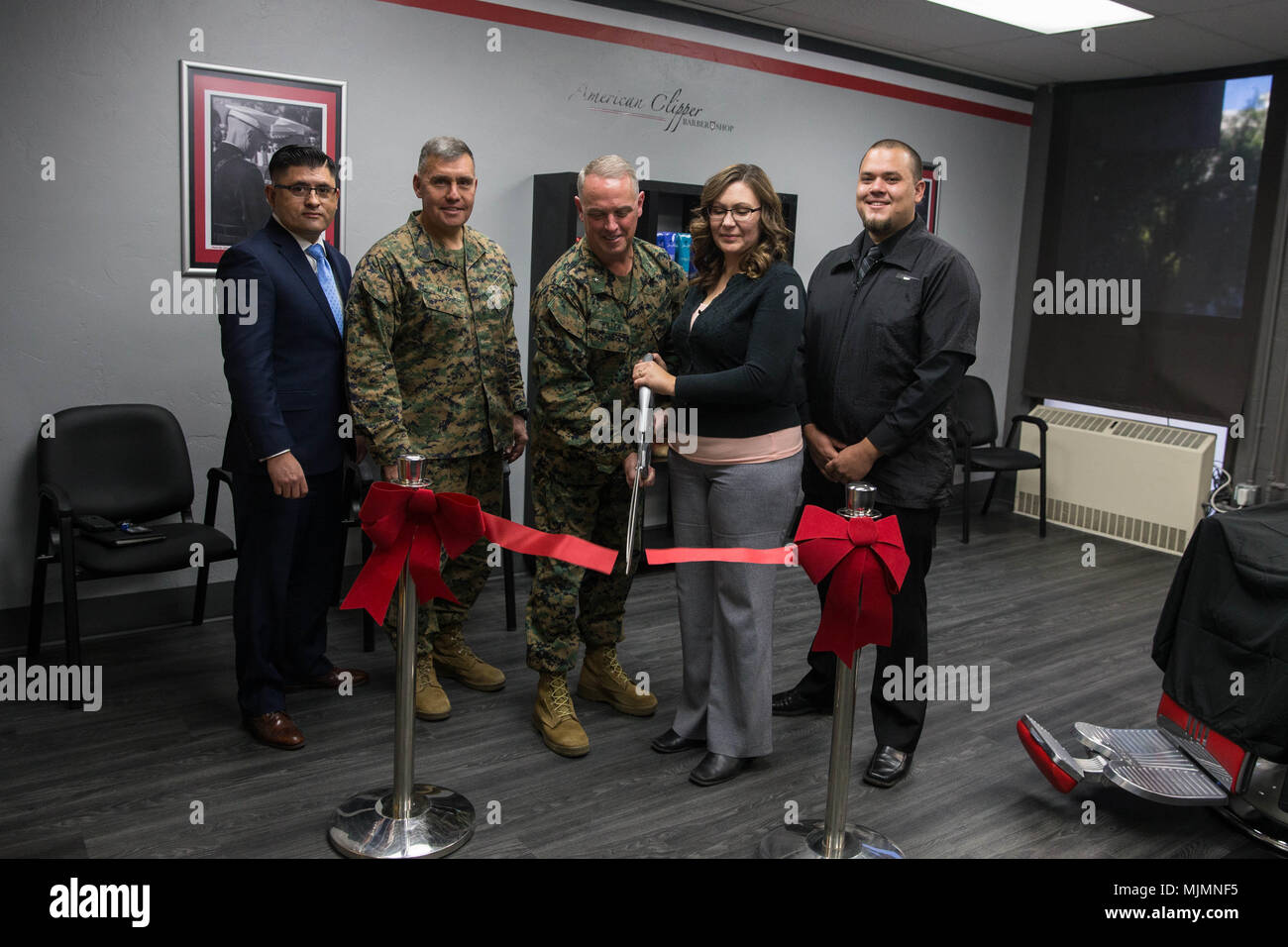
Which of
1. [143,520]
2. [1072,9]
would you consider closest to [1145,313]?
[1072,9]

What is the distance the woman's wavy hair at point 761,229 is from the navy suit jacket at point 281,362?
43.5 inches

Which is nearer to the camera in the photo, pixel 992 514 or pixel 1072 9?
pixel 1072 9

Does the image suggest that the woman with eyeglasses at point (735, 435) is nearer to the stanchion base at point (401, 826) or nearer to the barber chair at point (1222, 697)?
the stanchion base at point (401, 826)

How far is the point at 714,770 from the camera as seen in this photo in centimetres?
305

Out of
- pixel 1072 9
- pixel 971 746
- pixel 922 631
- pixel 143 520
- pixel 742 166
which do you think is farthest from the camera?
pixel 1072 9

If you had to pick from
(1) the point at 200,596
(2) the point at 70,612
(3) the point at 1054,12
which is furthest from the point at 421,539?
(3) the point at 1054,12

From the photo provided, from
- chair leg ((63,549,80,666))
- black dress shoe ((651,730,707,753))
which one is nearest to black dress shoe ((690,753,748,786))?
black dress shoe ((651,730,707,753))

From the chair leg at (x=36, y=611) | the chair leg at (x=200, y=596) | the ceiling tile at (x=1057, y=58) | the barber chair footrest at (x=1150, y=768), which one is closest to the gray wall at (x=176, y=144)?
the chair leg at (x=200, y=596)

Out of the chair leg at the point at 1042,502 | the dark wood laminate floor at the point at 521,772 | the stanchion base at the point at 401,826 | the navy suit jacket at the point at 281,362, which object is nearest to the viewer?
the stanchion base at the point at 401,826

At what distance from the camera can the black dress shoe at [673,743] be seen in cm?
322

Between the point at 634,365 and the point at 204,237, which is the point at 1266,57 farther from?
the point at 204,237

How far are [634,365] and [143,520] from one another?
6.39ft

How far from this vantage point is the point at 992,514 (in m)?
6.65

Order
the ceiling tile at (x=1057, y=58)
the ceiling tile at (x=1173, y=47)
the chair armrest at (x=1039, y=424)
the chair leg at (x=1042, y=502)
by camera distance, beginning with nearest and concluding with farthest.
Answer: the ceiling tile at (x=1173, y=47)
the ceiling tile at (x=1057, y=58)
the chair leg at (x=1042, y=502)
the chair armrest at (x=1039, y=424)
